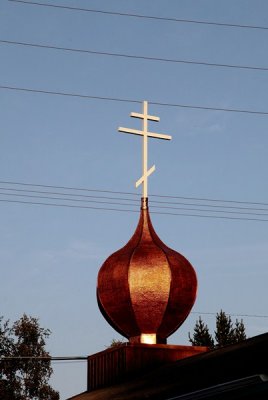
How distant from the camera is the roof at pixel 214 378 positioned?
36.8 ft

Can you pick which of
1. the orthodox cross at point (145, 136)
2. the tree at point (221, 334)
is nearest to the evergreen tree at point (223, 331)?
the tree at point (221, 334)

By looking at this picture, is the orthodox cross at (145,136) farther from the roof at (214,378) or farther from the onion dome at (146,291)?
the roof at (214,378)

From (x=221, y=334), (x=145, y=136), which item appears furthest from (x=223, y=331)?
(x=145, y=136)

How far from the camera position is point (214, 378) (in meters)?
13.1

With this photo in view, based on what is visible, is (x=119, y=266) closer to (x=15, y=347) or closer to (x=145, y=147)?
(x=145, y=147)

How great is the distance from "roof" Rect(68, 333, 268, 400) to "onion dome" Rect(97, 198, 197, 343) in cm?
305

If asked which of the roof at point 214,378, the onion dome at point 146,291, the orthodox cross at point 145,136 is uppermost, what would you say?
the orthodox cross at point 145,136

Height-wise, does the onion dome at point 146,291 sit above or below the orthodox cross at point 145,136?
below

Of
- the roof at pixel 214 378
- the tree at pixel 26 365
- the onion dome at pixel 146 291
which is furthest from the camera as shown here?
the tree at pixel 26 365

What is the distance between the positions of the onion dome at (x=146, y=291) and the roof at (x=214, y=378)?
3047mm

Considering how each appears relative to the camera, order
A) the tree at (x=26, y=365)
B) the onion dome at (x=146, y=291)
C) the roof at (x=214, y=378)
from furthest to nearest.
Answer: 1. the tree at (x=26, y=365)
2. the onion dome at (x=146, y=291)
3. the roof at (x=214, y=378)

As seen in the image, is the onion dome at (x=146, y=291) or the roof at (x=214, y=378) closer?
the roof at (x=214, y=378)

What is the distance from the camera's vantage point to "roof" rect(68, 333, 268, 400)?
11.2 meters

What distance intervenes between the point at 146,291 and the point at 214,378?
785cm
